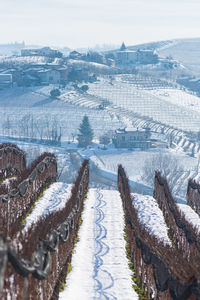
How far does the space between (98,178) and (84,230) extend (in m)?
70.2

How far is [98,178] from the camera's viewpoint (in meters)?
89.2

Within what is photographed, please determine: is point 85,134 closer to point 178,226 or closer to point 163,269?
point 178,226

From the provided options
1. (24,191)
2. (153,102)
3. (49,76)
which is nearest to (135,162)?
(153,102)

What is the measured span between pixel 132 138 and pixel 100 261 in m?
101

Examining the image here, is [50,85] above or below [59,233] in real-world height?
below

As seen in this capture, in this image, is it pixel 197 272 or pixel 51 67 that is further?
pixel 51 67

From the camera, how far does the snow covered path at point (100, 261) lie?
12.2 meters

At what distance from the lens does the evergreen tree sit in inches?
4405

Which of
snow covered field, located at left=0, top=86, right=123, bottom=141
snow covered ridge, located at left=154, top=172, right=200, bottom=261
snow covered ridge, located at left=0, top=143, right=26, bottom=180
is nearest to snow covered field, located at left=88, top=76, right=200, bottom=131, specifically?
snow covered field, located at left=0, top=86, right=123, bottom=141

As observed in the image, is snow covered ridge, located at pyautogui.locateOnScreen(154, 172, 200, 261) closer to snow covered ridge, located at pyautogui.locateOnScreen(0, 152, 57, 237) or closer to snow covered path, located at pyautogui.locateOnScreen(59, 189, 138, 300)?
snow covered path, located at pyautogui.locateOnScreen(59, 189, 138, 300)

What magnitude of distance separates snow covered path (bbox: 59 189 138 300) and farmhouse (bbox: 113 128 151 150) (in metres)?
89.1

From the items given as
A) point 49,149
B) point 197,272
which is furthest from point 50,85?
point 197,272

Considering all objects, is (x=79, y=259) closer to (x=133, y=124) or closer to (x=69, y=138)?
(x=69, y=138)

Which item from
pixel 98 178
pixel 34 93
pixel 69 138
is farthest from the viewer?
pixel 34 93
